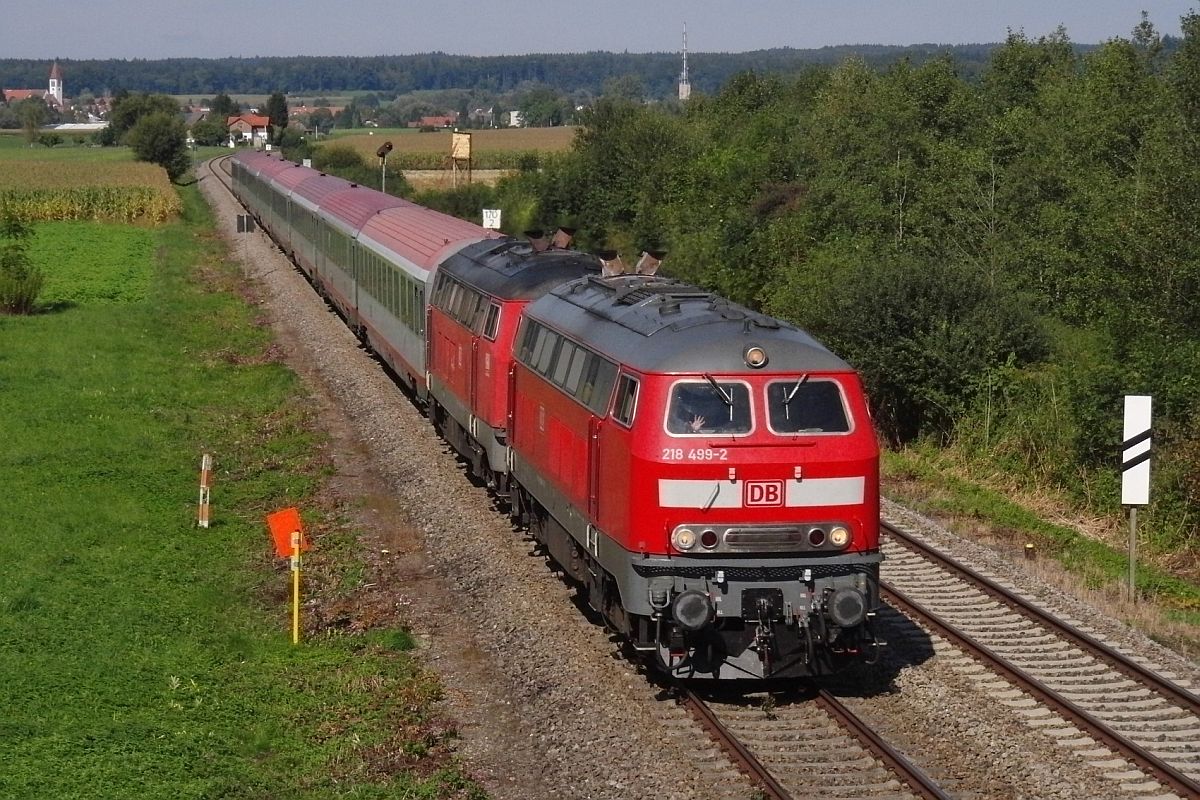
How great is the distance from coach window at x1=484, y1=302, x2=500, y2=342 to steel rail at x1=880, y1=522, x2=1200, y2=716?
227 inches

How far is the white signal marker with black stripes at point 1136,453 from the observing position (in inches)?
683

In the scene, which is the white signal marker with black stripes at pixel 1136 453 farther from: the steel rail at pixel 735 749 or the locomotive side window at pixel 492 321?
the locomotive side window at pixel 492 321

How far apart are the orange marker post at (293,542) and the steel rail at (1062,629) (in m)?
7.61

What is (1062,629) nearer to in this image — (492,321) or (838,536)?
(838,536)

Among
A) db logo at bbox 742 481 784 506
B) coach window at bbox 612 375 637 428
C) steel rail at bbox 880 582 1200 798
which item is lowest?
steel rail at bbox 880 582 1200 798

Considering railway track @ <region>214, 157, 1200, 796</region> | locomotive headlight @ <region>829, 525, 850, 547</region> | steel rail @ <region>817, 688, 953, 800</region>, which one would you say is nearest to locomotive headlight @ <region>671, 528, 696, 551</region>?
locomotive headlight @ <region>829, 525, 850, 547</region>

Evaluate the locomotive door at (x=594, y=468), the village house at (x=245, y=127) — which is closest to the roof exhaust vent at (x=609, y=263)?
the locomotive door at (x=594, y=468)

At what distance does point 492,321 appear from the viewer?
19797 millimetres

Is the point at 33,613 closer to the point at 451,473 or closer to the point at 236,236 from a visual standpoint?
the point at 451,473

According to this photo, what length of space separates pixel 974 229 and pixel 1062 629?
26.2 m

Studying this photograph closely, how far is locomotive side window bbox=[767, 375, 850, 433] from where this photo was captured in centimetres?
1273

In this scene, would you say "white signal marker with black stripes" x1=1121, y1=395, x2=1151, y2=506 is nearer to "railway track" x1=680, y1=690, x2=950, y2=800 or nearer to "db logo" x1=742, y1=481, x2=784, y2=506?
"railway track" x1=680, y1=690, x2=950, y2=800

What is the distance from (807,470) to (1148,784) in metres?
3.59

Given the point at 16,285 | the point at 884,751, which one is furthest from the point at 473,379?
the point at 16,285
